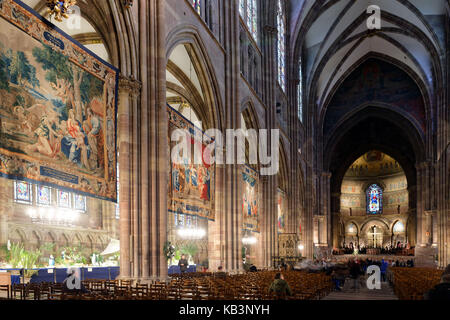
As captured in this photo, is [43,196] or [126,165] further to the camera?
[43,196]

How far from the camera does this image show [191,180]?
18.9 meters

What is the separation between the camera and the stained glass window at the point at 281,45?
119ft

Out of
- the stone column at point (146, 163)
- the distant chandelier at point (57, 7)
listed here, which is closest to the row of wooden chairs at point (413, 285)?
the stone column at point (146, 163)

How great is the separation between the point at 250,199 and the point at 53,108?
1684cm

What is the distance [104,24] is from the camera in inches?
557

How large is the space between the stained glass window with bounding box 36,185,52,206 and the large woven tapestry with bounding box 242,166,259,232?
9.71 m

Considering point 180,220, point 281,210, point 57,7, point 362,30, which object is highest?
point 362,30

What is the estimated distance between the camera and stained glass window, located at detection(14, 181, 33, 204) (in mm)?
19672

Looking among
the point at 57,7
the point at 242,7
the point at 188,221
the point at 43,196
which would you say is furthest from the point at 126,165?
the point at 188,221

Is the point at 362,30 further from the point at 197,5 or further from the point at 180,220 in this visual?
the point at 197,5

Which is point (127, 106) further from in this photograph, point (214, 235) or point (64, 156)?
point (214, 235)

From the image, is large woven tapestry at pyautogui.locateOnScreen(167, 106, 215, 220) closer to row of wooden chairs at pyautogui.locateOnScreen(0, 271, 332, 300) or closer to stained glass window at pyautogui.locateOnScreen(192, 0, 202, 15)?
row of wooden chairs at pyautogui.locateOnScreen(0, 271, 332, 300)
